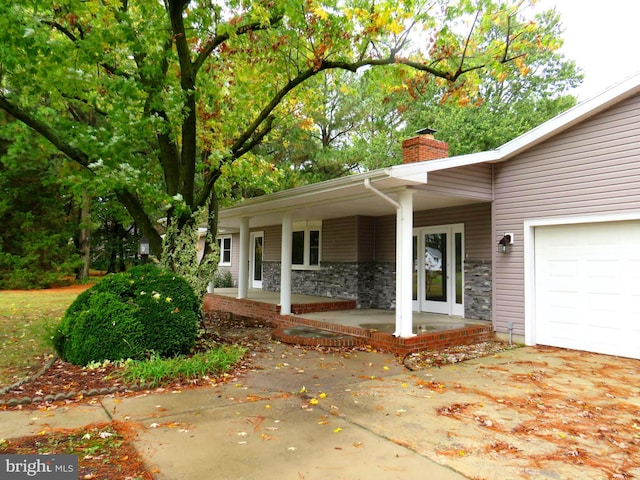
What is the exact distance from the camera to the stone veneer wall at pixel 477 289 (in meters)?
8.23

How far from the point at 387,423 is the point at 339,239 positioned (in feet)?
25.5

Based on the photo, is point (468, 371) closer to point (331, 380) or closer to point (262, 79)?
point (331, 380)

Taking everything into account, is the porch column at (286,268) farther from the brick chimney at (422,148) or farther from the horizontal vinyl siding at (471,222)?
the brick chimney at (422,148)

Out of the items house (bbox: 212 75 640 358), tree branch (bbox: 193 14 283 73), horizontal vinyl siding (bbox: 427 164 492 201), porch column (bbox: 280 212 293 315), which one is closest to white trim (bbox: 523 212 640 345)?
house (bbox: 212 75 640 358)

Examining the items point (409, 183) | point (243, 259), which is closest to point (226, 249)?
point (243, 259)

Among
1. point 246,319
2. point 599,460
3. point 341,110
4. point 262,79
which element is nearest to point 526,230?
point 599,460

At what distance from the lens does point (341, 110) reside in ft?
65.7

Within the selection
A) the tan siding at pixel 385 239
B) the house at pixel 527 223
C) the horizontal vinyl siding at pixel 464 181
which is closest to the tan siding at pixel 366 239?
the tan siding at pixel 385 239

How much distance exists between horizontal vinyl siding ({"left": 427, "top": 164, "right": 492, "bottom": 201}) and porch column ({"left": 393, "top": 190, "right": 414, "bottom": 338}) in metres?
0.52

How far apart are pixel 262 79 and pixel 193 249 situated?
3512 mm

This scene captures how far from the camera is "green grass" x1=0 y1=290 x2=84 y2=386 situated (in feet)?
19.0

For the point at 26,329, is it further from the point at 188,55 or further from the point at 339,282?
the point at 339,282

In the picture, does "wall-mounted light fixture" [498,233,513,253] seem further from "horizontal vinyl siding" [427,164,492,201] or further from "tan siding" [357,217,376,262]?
"tan siding" [357,217,376,262]

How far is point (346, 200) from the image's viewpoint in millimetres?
8078
